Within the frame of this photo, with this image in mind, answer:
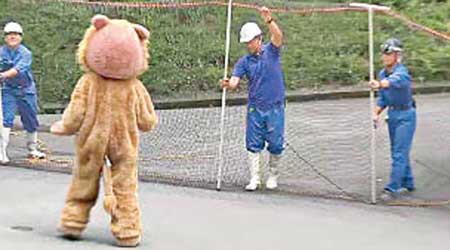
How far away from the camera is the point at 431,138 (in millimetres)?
14094

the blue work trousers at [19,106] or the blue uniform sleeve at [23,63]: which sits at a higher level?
the blue uniform sleeve at [23,63]

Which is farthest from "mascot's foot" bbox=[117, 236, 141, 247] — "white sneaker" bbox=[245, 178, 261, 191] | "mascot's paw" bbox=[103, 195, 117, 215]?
"white sneaker" bbox=[245, 178, 261, 191]

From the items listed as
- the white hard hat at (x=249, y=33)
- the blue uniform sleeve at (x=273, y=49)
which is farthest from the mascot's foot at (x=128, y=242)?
the blue uniform sleeve at (x=273, y=49)

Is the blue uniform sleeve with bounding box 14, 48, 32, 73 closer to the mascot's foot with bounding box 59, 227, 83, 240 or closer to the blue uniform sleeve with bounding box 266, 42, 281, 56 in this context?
the blue uniform sleeve with bounding box 266, 42, 281, 56

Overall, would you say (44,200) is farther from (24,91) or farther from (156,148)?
(156,148)

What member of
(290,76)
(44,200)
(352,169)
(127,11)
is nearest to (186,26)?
(290,76)

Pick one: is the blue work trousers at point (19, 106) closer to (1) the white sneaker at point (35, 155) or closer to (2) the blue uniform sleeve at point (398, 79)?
(1) the white sneaker at point (35, 155)

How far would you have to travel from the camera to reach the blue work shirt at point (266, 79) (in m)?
11.4

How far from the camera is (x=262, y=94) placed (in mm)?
11391

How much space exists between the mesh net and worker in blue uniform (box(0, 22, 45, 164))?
5.08ft

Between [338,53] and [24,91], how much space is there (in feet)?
31.2

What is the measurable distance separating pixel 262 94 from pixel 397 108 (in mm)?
1501

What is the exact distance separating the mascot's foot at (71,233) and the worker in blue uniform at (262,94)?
10.1 feet

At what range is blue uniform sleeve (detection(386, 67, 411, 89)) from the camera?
435 inches
